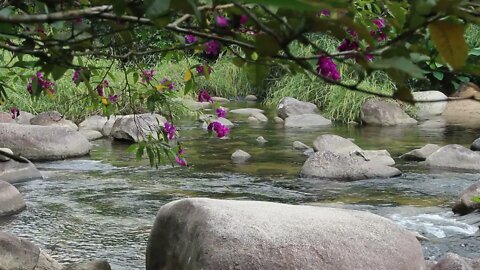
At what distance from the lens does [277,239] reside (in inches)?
123

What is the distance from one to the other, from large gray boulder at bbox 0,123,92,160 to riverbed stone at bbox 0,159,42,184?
995 mm

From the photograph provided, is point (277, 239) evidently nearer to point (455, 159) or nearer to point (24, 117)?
point (455, 159)

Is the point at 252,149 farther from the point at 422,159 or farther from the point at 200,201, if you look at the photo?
the point at 200,201

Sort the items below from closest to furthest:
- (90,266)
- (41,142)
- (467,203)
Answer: (90,266), (467,203), (41,142)

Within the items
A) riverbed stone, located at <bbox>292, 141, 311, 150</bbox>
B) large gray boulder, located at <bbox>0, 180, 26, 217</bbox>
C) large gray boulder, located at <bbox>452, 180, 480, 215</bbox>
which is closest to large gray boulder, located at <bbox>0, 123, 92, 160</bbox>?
large gray boulder, located at <bbox>0, 180, 26, 217</bbox>

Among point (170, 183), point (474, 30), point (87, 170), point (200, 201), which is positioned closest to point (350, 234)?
point (200, 201)

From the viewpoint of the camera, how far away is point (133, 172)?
6.70m

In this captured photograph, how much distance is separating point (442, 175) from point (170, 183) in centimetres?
245

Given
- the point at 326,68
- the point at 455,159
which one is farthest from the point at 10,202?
the point at 326,68

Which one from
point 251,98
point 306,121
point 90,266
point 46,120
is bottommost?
point 90,266

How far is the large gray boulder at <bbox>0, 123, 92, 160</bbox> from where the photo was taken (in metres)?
7.44

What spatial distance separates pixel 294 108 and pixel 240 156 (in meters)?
4.00

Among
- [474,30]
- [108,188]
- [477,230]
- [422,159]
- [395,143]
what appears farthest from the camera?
[474,30]

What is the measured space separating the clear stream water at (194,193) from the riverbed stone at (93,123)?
0.92 meters
